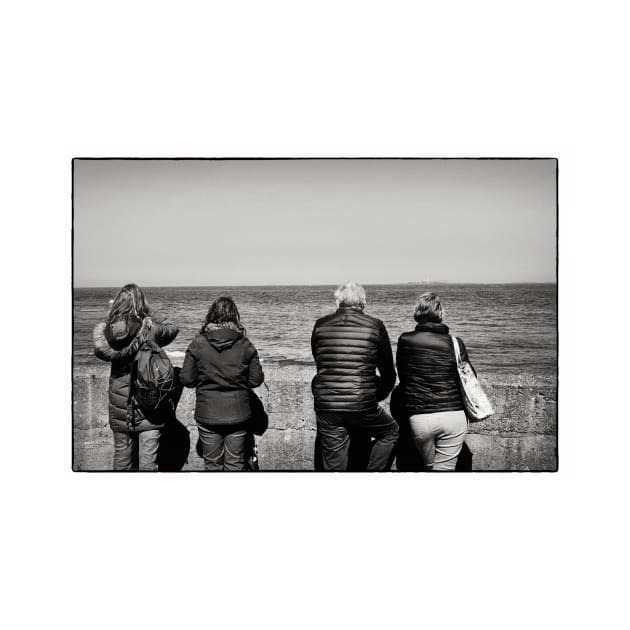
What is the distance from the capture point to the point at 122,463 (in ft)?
21.4

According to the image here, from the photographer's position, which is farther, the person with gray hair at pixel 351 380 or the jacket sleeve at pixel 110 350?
the jacket sleeve at pixel 110 350

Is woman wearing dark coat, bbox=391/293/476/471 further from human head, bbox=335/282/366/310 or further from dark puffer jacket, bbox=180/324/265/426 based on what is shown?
dark puffer jacket, bbox=180/324/265/426

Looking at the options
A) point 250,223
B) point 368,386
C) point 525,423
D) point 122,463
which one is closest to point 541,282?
point 525,423

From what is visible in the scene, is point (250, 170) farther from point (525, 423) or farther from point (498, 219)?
point (525, 423)

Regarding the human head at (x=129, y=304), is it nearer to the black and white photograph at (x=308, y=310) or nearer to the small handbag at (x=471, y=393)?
the black and white photograph at (x=308, y=310)

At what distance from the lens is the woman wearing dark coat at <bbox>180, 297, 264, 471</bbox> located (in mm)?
6406

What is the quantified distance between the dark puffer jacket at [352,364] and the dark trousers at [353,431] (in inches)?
2.5

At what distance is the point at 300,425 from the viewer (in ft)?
21.2

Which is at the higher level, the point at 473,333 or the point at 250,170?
the point at 250,170

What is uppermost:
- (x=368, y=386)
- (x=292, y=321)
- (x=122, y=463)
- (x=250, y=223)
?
(x=250, y=223)

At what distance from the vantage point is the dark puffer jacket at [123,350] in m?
6.51

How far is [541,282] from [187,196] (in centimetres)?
257

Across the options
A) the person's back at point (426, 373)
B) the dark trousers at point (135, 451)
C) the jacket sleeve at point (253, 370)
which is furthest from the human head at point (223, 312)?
the person's back at point (426, 373)
